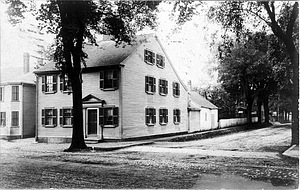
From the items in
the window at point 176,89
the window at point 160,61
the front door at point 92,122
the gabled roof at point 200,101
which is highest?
the window at point 160,61

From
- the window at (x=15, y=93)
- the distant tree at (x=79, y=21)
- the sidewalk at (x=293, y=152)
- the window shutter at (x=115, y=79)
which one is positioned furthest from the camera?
the window at (x=15, y=93)

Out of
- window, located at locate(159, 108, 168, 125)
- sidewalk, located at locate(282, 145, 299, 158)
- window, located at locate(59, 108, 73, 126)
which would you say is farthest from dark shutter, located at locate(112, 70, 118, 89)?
sidewalk, located at locate(282, 145, 299, 158)

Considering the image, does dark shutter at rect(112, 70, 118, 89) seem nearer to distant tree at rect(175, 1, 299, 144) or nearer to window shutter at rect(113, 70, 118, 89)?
window shutter at rect(113, 70, 118, 89)

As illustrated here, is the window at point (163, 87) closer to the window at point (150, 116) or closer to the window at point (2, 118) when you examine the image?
the window at point (150, 116)

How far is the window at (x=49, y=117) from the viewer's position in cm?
1920

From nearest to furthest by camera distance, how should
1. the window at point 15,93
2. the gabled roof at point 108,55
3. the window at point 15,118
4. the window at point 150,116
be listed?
the gabled roof at point 108,55 → the window at point 150,116 → the window at point 15,118 → the window at point 15,93

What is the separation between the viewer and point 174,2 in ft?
30.8

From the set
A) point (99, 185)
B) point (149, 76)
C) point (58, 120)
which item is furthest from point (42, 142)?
point (99, 185)

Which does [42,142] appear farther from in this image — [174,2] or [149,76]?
[174,2]

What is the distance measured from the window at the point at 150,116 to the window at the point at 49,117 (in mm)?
5357

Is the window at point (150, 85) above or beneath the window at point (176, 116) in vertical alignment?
above

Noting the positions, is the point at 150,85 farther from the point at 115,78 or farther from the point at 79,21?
the point at 79,21

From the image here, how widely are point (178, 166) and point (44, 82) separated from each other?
42.7 ft

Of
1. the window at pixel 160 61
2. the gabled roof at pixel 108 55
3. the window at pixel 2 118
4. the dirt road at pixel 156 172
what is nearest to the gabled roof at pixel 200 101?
the window at pixel 160 61
